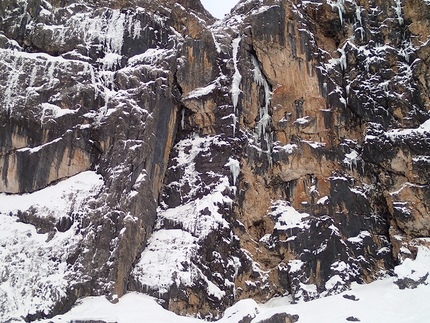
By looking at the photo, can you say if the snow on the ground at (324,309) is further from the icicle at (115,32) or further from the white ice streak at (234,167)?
the icicle at (115,32)

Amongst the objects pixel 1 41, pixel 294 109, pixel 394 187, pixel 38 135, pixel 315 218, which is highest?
pixel 1 41

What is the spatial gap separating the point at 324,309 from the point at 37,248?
674 inches

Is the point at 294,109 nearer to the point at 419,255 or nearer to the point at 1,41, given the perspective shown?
the point at 419,255

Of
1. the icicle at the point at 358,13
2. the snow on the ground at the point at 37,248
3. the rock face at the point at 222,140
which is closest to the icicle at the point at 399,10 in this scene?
the rock face at the point at 222,140

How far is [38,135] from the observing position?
112 feet

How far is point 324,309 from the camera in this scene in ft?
94.0

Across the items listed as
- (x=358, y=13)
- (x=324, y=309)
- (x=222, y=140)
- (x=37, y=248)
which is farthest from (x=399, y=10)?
(x=37, y=248)

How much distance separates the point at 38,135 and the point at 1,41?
26.6ft

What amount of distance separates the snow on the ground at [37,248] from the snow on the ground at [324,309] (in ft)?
7.46

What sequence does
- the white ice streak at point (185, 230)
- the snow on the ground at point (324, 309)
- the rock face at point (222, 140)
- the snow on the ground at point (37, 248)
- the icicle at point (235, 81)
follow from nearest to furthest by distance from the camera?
1. the snow on the ground at point (324, 309)
2. the snow on the ground at point (37, 248)
3. the white ice streak at point (185, 230)
4. the rock face at point (222, 140)
5. the icicle at point (235, 81)

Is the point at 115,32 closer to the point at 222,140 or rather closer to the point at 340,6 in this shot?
the point at 222,140

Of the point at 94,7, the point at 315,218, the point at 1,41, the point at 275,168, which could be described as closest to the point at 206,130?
the point at 275,168

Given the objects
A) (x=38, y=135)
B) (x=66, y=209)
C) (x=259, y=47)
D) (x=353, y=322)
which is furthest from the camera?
(x=259, y=47)

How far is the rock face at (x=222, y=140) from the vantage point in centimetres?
3178
